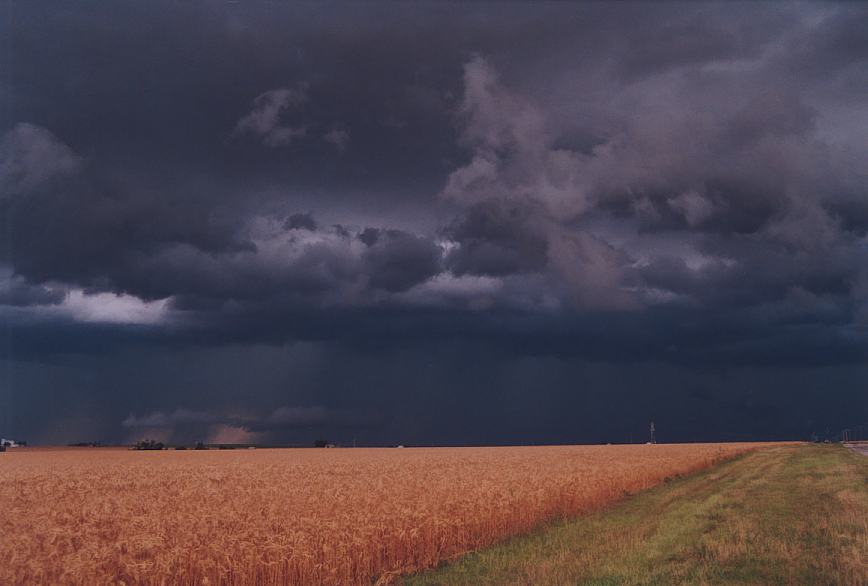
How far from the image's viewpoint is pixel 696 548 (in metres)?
16.3

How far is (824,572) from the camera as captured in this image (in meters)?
13.7

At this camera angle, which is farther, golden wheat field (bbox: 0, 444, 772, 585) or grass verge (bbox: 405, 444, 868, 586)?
grass verge (bbox: 405, 444, 868, 586)

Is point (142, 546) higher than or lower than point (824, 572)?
higher

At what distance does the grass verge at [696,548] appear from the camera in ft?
45.8

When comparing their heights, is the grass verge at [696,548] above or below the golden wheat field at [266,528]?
below

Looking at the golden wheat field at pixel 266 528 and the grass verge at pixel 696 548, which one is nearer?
the golden wheat field at pixel 266 528

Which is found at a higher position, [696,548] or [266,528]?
[266,528]

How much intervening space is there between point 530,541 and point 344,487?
334 inches

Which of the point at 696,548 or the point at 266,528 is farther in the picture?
the point at 696,548

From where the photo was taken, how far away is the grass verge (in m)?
14.0

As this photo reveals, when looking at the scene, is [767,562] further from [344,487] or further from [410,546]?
[344,487]

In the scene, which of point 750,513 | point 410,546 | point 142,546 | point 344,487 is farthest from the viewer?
point 344,487

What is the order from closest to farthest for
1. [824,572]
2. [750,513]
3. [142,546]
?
[142,546], [824,572], [750,513]

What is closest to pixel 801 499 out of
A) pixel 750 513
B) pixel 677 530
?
pixel 750 513
